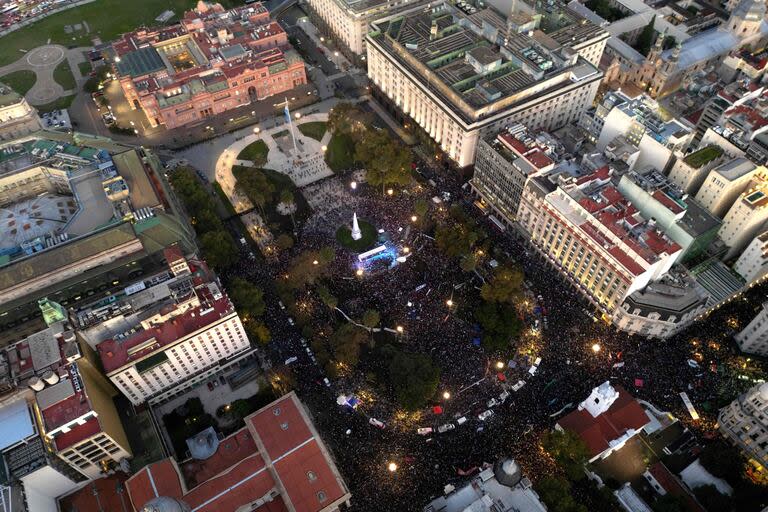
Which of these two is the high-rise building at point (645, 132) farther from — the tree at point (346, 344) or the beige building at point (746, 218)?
the tree at point (346, 344)

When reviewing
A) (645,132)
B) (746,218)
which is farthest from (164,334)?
(746,218)

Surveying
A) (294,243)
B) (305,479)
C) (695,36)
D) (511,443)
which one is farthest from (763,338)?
(695,36)

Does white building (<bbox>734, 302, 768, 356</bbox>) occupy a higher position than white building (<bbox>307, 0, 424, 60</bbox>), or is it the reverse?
white building (<bbox>307, 0, 424, 60</bbox>)

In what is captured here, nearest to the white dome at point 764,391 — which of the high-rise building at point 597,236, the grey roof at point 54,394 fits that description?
the high-rise building at point 597,236

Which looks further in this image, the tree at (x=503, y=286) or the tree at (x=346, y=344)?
the tree at (x=503, y=286)

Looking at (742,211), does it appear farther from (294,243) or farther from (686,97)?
(294,243)

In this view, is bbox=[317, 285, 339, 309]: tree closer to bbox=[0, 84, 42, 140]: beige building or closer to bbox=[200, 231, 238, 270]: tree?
bbox=[200, 231, 238, 270]: tree

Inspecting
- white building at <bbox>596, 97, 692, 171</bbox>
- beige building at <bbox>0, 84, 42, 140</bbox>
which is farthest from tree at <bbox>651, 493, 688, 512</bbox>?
beige building at <bbox>0, 84, 42, 140</bbox>
